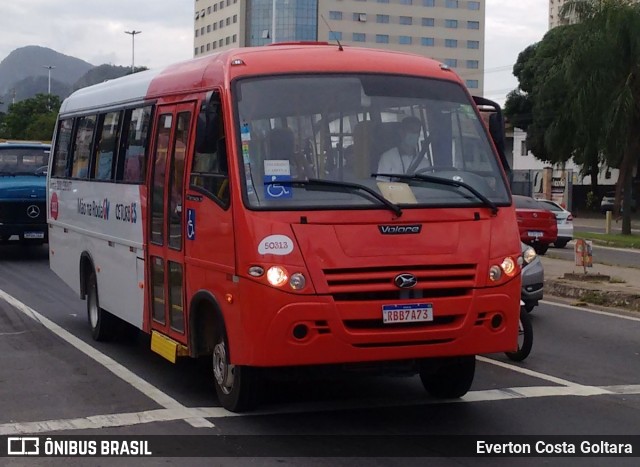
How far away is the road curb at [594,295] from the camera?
15.8 m

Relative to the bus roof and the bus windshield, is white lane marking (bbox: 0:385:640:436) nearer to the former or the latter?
the bus windshield

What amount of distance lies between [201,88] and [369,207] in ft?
6.32

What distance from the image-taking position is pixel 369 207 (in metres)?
7.70

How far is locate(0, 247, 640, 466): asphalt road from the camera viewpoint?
7695mm

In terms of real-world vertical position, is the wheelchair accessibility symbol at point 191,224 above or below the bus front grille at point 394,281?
→ above

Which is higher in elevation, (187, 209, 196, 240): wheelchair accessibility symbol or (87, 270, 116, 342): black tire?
(187, 209, 196, 240): wheelchair accessibility symbol

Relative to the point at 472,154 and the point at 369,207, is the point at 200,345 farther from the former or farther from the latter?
the point at 472,154

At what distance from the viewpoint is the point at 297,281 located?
7.39 metres

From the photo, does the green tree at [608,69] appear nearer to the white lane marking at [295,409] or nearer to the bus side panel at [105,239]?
the bus side panel at [105,239]

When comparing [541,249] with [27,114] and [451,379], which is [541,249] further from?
[27,114]

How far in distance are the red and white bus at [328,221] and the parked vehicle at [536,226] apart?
18.1 metres

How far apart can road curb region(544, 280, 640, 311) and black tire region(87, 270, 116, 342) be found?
7734 mm

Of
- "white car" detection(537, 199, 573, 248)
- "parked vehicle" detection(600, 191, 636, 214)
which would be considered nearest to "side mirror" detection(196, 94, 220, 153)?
"white car" detection(537, 199, 573, 248)

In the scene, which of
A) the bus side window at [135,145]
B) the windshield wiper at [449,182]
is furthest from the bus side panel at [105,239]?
the windshield wiper at [449,182]
